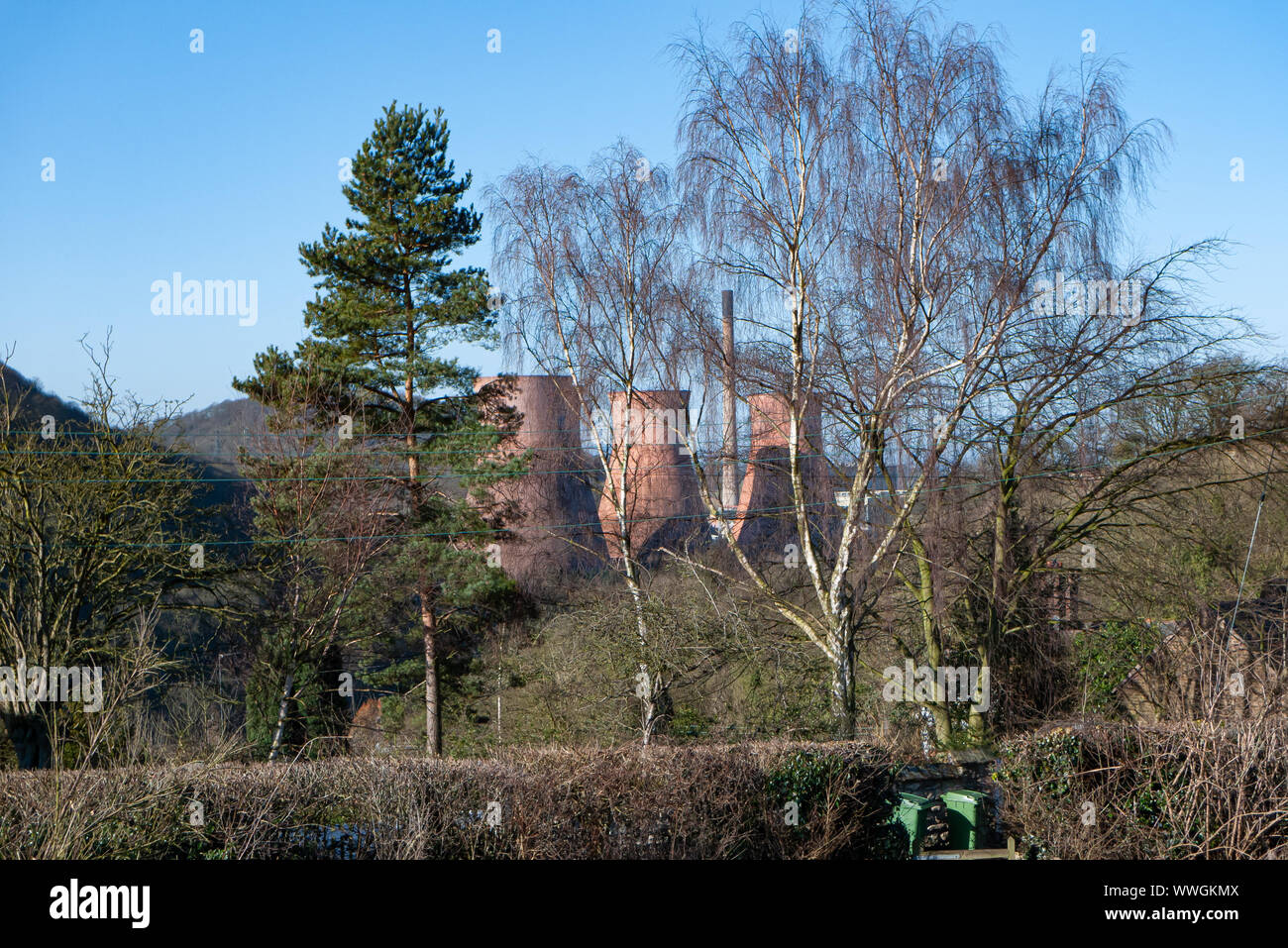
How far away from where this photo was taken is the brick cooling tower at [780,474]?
16000mm

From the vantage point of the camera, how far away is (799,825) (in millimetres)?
9234

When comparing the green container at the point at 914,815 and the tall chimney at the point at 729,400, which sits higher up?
the tall chimney at the point at 729,400

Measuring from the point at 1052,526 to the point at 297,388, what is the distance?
15894 millimetres

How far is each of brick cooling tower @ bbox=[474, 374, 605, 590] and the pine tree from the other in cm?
67

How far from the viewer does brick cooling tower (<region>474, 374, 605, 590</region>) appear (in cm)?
2169

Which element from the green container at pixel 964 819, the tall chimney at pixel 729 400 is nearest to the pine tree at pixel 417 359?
the tall chimney at pixel 729 400

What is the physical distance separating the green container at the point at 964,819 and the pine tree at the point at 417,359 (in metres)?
11.9

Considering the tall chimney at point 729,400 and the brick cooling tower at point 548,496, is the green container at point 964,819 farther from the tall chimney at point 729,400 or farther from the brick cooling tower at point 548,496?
the brick cooling tower at point 548,496

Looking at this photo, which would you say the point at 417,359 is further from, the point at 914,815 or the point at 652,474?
the point at 914,815

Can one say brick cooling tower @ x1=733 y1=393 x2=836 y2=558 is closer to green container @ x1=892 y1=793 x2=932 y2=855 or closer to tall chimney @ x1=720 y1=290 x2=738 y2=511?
tall chimney @ x1=720 y1=290 x2=738 y2=511

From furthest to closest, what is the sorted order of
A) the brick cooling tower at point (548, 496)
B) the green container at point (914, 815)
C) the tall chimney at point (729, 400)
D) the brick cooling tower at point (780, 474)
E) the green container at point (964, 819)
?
the brick cooling tower at point (548, 496)
the brick cooling tower at point (780, 474)
the tall chimney at point (729, 400)
the green container at point (964, 819)
the green container at point (914, 815)

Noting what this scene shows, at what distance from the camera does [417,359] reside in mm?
22781

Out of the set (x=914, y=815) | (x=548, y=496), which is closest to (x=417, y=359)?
(x=548, y=496)
